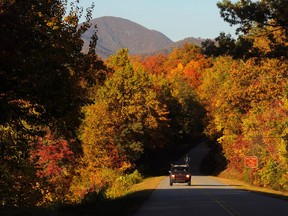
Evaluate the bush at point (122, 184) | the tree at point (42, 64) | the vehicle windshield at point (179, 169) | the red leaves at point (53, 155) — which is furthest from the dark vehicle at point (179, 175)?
the tree at point (42, 64)

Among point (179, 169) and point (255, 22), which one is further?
point (179, 169)

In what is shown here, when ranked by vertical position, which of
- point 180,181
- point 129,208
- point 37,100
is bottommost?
point 180,181

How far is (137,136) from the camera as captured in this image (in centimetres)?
6631

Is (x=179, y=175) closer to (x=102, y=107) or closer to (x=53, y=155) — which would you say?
(x=53, y=155)

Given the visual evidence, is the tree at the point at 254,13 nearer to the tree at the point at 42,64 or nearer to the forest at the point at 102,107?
the forest at the point at 102,107

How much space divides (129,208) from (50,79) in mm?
8017

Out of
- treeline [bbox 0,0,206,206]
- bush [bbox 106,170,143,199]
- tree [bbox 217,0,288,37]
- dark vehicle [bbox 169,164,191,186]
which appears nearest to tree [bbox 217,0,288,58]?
tree [bbox 217,0,288,37]

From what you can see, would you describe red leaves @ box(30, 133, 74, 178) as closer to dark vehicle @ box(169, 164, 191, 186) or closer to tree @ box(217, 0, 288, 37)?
dark vehicle @ box(169, 164, 191, 186)

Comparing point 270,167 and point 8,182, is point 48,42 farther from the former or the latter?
point 270,167

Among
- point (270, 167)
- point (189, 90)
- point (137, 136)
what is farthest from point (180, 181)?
point (189, 90)

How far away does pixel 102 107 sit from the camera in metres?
60.2

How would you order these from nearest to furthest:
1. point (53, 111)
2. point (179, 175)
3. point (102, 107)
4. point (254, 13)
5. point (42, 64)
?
point (42, 64)
point (53, 111)
point (254, 13)
point (179, 175)
point (102, 107)

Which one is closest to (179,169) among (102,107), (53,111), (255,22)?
(102,107)

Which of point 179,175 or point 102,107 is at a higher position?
point 102,107
